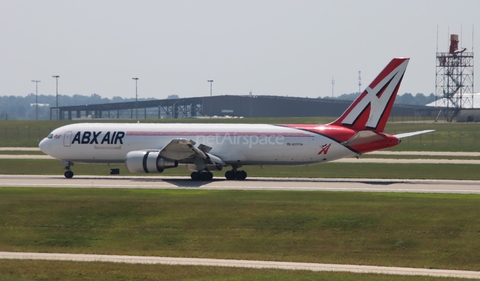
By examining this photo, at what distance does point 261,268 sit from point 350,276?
312cm

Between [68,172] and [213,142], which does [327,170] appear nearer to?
[213,142]

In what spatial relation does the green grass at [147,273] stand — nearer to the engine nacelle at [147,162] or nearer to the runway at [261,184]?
the runway at [261,184]

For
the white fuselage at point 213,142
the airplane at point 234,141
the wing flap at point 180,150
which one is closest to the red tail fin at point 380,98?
the airplane at point 234,141

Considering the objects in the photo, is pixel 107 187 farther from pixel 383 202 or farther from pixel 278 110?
pixel 278 110

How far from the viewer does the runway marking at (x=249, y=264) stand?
25.7 m

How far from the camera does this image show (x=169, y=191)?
4178 cm

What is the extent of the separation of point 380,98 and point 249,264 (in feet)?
76.9

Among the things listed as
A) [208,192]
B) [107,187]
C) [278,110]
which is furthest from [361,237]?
[278,110]

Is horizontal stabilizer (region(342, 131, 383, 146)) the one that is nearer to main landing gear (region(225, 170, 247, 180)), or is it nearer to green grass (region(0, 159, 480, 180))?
green grass (region(0, 159, 480, 180))

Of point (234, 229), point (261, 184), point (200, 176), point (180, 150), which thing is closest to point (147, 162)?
point (180, 150)

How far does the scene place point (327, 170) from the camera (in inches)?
2299

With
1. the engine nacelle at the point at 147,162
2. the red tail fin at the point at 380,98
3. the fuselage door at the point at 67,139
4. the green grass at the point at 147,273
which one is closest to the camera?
the green grass at the point at 147,273

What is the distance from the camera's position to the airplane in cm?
4753

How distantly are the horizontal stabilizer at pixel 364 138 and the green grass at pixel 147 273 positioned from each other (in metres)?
22.9
